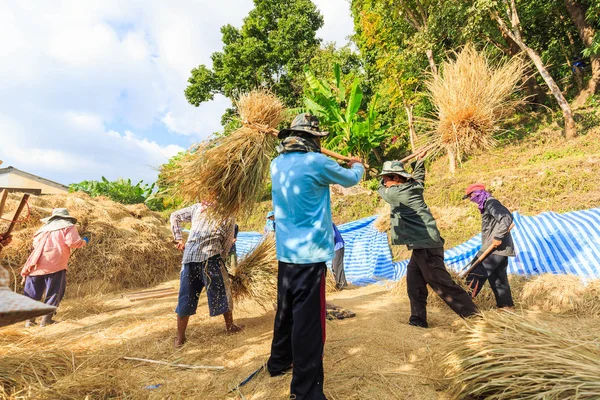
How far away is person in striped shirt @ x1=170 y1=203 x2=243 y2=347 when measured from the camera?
296 centimetres

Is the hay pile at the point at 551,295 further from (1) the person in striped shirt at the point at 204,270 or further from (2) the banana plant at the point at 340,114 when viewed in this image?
(2) the banana plant at the point at 340,114

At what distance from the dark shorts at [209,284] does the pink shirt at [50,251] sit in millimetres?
2172

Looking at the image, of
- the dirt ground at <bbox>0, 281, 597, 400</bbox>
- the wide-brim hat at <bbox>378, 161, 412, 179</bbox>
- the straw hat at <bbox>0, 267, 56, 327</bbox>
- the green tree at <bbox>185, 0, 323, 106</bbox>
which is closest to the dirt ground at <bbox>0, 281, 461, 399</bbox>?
the dirt ground at <bbox>0, 281, 597, 400</bbox>

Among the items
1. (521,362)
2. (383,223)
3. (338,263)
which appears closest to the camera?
(521,362)

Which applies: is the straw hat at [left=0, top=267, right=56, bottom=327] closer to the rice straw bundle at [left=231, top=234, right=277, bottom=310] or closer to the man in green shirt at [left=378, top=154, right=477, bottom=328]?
the rice straw bundle at [left=231, top=234, right=277, bottom=310]

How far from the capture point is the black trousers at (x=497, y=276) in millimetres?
3604

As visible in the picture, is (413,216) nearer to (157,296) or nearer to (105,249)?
(157,296)

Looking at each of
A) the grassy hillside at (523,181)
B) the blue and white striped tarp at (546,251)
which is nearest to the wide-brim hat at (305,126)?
the blue and white striped tarp at (546,251)

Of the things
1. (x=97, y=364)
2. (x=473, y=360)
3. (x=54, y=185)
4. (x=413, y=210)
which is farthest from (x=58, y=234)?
(x=54, y=185)

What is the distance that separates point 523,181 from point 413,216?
551cm

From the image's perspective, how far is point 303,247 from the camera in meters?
2.01

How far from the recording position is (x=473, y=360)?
5.92 ft

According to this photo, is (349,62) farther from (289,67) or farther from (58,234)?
(58,234)

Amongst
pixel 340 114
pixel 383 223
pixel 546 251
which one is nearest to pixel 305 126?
pixel 546 251
